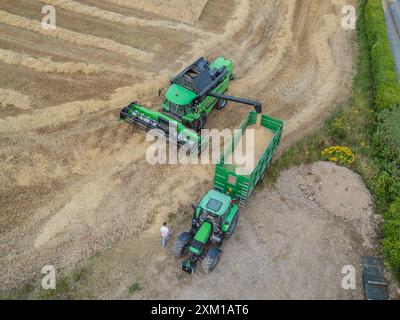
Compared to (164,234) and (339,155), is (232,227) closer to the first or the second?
(164,234)

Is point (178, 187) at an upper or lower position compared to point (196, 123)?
lower

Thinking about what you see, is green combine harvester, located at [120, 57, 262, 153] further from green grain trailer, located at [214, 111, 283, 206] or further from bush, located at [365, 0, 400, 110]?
bush, located at [365, 0, 400, 110]

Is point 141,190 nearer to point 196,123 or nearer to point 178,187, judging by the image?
point 178,187

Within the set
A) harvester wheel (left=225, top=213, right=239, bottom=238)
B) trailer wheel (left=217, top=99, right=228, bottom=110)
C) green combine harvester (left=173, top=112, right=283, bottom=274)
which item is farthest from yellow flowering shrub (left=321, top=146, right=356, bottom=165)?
harvester wheel (left=225, top=213, right=239, bottom=238)

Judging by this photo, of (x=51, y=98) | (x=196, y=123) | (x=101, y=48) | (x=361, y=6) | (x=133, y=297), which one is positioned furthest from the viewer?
(x=361, y=6)

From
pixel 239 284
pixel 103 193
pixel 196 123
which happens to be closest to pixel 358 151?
pixel 196 123

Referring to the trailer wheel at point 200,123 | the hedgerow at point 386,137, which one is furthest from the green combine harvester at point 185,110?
the hedgerow at point 386,137

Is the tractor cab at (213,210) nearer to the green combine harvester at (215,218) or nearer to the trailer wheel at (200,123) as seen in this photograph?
the green combine harvester at (215,218)
